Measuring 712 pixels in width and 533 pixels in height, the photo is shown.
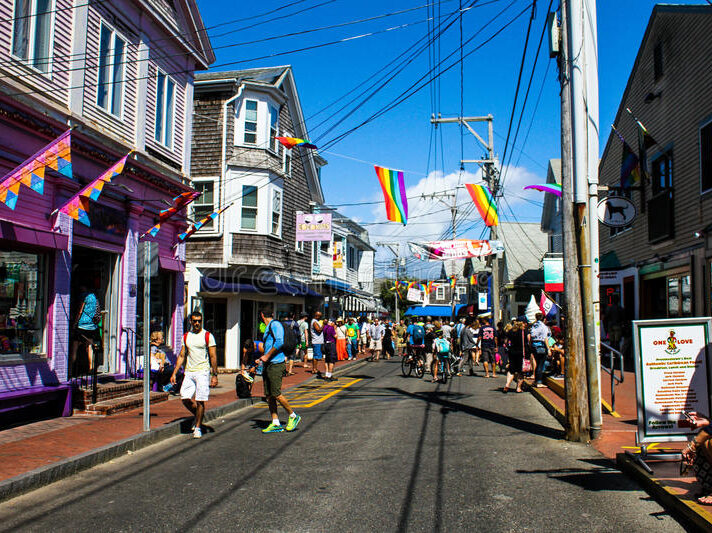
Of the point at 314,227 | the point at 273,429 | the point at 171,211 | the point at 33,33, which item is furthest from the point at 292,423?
the point at 314,227

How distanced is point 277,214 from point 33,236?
13554 millimetres

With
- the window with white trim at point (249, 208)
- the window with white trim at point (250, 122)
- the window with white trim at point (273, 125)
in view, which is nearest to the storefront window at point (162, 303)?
the window with white trim at point (249, 208)

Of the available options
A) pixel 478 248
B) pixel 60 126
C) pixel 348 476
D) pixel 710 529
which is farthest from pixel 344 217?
pixel 710 529

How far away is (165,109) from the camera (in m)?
15.1

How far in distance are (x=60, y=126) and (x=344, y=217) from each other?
25027 mm

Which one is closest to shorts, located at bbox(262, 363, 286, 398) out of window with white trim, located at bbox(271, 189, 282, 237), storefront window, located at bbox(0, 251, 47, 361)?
storefront window, located at bbox(0, 251, 47, 361)

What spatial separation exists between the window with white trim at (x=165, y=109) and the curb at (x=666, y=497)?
39.5 feet

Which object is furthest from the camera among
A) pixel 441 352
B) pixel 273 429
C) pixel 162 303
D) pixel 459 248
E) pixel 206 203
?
pixel 459 248

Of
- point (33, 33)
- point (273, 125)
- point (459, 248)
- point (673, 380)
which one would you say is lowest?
point (673, 380)

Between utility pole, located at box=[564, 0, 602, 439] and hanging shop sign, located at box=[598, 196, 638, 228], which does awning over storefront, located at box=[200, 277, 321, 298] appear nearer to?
hanging shop sign, located at box=[598, 196, 638, 228]

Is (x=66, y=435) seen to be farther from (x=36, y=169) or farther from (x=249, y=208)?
(x=249, y=208)

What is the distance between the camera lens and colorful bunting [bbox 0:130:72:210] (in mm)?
8711

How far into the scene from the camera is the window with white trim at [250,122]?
866 inches

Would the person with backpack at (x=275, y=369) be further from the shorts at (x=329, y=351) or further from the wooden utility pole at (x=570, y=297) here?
the shorts at (x=329, y=351)
